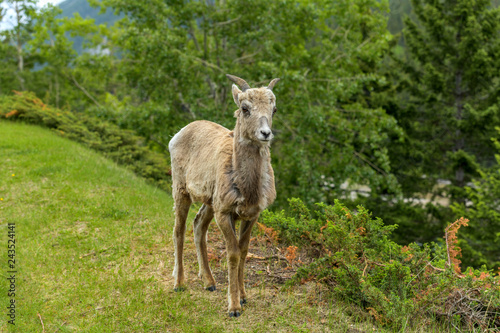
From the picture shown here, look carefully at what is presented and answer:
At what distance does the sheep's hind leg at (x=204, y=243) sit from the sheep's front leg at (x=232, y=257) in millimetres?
726

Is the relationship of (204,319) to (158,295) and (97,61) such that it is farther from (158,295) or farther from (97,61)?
(97,61)

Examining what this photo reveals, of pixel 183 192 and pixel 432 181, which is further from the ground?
pixel 183 192

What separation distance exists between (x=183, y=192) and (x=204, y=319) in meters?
1.72

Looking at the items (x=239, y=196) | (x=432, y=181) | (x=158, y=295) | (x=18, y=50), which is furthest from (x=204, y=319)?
(x=18, y=50)

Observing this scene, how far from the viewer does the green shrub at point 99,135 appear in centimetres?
1389

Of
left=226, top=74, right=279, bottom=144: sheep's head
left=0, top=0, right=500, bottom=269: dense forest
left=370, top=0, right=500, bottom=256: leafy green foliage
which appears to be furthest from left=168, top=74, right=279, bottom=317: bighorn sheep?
left=370, top=0, right=500, bottom=256: leafy green foliage

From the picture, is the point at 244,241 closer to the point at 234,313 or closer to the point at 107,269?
the point at 234,313

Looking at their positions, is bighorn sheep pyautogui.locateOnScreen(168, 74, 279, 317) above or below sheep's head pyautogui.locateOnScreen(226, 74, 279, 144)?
below

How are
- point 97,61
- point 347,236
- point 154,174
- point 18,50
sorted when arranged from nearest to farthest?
point 347,236 → point 154,174 → point 97,61 → point 18,50

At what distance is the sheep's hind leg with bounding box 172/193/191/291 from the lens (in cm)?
545

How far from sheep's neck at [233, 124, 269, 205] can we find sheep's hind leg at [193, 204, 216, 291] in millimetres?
1059

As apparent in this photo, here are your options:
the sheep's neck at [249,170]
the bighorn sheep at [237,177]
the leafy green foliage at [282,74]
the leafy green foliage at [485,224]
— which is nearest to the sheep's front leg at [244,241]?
the bighorn sheep at [237,177]

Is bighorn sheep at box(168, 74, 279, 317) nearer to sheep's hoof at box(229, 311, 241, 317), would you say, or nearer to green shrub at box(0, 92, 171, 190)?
sheep's hoof at box(229, 311, 241, 317)

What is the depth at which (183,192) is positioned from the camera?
18.1 feet
